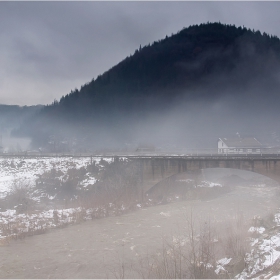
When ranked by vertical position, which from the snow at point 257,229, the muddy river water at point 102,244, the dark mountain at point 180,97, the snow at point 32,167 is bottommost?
the muddy river water at point 102,244

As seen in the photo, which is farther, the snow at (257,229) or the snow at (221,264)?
the snow at (257,229)

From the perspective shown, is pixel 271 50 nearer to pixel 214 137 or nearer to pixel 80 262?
pixel 214 137

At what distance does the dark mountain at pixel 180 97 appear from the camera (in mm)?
87812

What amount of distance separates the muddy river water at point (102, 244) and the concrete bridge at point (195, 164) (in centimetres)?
577

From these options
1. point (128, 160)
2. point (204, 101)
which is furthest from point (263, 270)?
point (204, 101)

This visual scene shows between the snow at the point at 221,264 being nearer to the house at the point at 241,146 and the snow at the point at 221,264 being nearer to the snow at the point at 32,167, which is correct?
the snow at the point at 32,167

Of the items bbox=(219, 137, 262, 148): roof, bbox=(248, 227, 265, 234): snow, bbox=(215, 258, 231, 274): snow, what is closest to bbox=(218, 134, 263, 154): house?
bbox=(219, 137, 262, 148): roof

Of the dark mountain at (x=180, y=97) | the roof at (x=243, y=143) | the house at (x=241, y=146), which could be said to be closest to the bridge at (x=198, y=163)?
the house at (x=241, y=146)

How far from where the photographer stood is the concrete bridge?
32219 mm

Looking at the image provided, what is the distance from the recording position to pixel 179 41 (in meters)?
119

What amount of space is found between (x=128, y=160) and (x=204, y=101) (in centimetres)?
6505

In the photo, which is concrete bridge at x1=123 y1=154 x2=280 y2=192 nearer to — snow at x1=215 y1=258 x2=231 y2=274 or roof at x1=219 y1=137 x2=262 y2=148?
snow at x1=215 y1=258 x2=231 y2=274

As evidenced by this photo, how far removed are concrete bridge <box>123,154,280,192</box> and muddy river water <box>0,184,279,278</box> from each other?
18.9 ft

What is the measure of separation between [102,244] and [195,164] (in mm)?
19207
